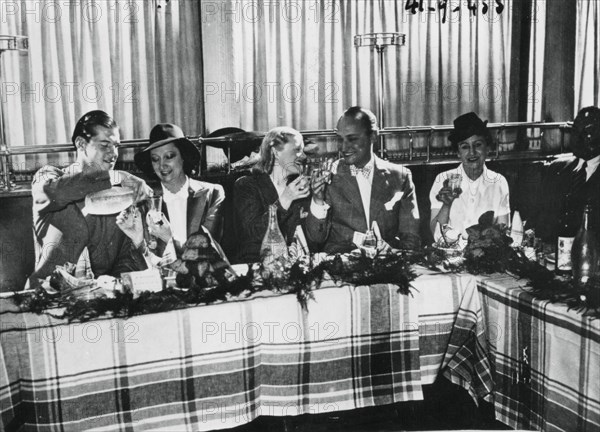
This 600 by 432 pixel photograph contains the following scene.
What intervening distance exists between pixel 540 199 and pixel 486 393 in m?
1.20

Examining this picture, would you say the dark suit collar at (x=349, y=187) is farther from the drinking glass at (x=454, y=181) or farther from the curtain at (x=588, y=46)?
the curtain at (x=588, y=46)

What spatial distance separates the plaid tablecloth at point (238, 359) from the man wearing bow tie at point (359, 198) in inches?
25.8

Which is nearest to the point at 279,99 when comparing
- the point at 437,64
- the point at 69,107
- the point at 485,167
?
the point at 437,64

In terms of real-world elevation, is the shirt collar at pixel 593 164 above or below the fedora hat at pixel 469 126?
below

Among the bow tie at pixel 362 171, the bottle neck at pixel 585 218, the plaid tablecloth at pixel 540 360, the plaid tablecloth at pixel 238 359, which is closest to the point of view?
the plaid tablecloth at pixel 540 360

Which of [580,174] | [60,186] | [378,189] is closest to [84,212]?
[60,186]

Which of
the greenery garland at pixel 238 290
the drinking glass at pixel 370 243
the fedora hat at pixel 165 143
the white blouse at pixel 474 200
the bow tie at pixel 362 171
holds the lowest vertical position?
the greenery garland at pixel 238 290

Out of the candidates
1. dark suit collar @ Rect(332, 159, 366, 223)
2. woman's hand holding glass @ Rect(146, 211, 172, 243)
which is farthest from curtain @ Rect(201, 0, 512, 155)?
woman's hand holding glass @ Rect(146, 211, 172, 243)

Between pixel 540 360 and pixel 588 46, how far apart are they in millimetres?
2843

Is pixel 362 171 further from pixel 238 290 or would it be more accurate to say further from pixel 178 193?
pixel 238 290

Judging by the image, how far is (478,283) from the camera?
7.79 feet

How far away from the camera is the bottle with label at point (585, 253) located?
2035 mm

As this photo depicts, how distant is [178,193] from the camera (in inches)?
115

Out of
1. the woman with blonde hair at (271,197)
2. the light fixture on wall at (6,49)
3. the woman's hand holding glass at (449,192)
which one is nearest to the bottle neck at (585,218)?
the woman's hand holding glass at (449,192)
